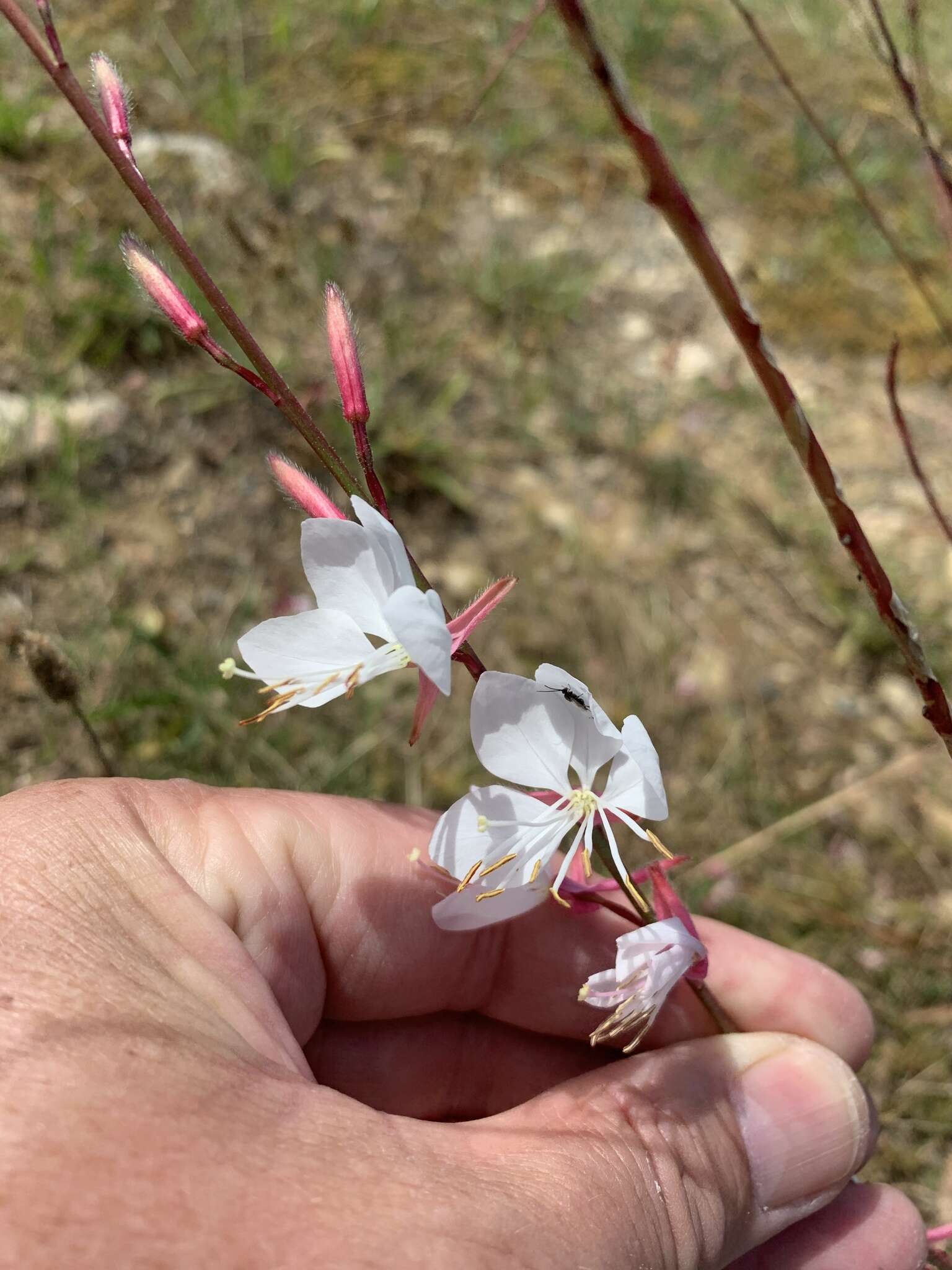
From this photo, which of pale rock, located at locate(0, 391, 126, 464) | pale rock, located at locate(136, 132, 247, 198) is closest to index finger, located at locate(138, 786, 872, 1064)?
pale rock, located at locate(0, 391, 126, 464)

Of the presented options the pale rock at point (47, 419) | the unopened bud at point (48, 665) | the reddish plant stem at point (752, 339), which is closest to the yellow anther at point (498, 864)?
the reddish plant stem at point (752, 339)

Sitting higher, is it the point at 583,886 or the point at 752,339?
the point at 752,339

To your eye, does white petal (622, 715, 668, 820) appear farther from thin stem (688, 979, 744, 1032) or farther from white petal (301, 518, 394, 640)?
thin stem (688, 979, 744, 1032)

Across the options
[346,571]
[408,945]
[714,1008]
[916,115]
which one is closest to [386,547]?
[346,571]

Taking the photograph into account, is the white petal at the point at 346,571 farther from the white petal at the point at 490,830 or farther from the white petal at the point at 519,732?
the white petal at the point at 490,830

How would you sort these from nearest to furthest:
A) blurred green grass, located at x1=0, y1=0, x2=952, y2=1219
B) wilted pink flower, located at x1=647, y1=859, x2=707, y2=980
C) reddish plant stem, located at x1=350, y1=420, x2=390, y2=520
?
reddish plant stem, located at x1=350, y1=420, x2=390, y2=520, wilted pink flower, located at x1=647, y1=859, x2=707, y2=980, blurred green grass, located at x1=0, y1=0, x2=952, y2=1219

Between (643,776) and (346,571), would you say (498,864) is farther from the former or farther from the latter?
(346,571)
